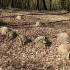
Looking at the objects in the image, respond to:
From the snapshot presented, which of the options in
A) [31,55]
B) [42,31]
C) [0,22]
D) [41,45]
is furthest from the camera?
[0,22]

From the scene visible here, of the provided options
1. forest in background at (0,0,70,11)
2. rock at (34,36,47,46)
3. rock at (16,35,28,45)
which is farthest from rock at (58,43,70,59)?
forest in background at (0,0,70,11)

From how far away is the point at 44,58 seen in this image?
477 centimetres

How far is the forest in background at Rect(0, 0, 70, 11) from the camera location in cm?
1272

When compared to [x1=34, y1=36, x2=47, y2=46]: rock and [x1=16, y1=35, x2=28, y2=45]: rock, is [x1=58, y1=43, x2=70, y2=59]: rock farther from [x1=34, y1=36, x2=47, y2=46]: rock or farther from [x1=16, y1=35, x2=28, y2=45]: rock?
[x1=16, y1=35, x2=28, y2=45]: rock

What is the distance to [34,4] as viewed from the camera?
42.4 ft

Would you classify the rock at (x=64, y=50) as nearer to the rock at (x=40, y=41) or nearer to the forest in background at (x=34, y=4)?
the rock at (x=40, y=41)

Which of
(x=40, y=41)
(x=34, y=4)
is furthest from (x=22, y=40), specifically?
(x=34, y=4)

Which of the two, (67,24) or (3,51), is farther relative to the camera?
(67,24)

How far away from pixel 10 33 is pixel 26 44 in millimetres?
619

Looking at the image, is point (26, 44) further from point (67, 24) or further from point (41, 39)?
point (67, 24)

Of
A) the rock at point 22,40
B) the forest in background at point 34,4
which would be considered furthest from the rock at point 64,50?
the forest in background at point 34,4

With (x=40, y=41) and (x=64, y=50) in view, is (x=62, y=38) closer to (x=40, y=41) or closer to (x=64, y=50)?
(x=40, y=41)

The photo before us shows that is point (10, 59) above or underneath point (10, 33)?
underneath

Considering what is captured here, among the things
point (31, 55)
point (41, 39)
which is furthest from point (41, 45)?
point (31, 55)
